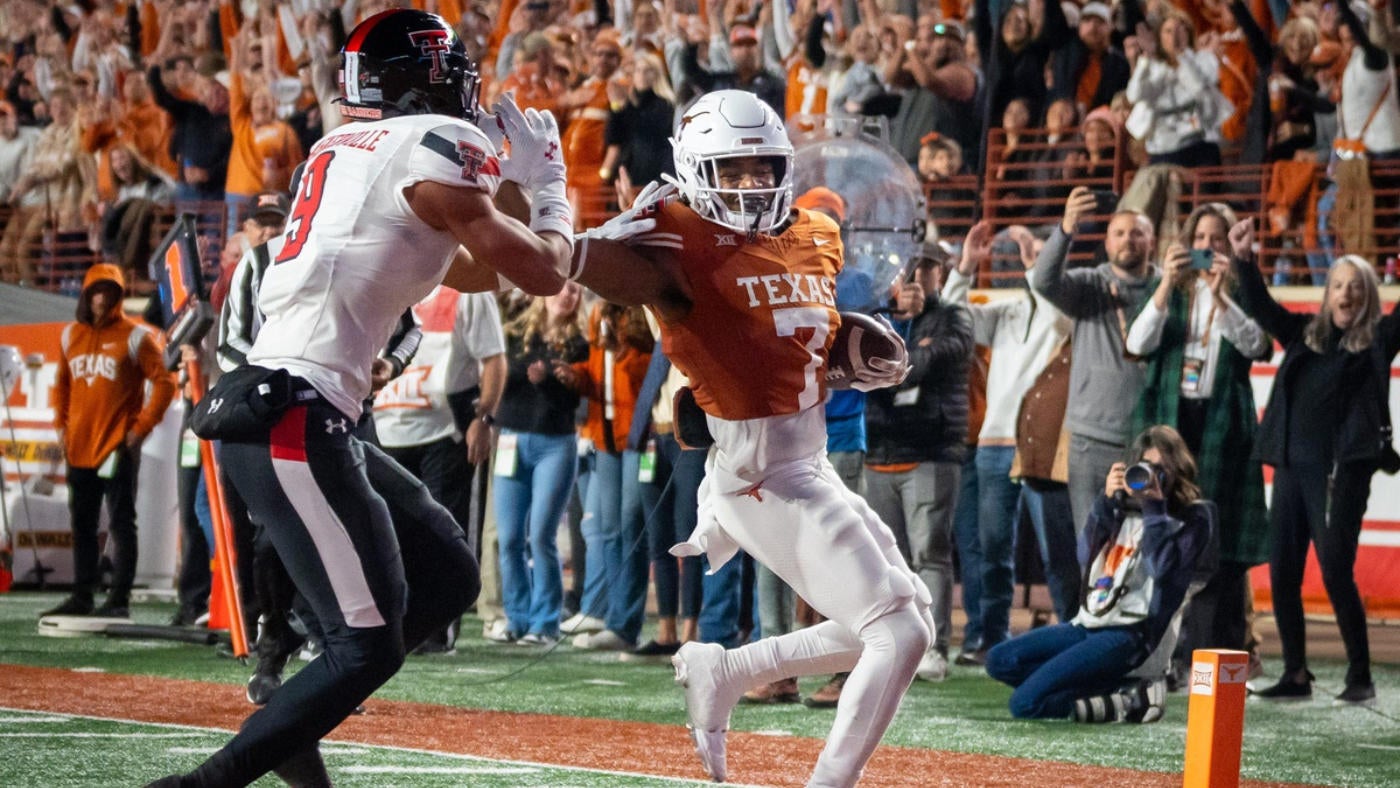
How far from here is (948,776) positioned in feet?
18.4

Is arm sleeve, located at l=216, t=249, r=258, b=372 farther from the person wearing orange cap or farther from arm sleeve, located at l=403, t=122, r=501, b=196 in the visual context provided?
arm sleeve, located at l=403, t=122, r=501, b=196

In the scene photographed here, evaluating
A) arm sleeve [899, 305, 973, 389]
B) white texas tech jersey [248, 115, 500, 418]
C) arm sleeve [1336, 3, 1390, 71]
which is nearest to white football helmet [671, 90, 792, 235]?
white texas tech jersey [248, 115, 500, 418]

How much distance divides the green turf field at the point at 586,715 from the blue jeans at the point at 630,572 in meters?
0.22

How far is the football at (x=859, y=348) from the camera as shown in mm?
4891

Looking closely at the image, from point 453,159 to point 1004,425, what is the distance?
19.0ft

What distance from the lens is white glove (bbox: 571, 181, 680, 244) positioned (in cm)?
459

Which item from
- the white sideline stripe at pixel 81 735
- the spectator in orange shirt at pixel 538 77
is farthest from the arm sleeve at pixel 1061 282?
the spectator in orange shirt at pixel 538 77

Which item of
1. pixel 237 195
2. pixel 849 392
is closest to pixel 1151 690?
pixel 849 392

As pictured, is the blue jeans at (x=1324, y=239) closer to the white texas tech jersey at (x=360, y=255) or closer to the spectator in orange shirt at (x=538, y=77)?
the spectator in orange shirt at (x=538, y=77)

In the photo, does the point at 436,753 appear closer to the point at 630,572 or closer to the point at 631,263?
the point at 631,263

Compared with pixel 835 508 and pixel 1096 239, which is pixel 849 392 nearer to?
pixel 835 508

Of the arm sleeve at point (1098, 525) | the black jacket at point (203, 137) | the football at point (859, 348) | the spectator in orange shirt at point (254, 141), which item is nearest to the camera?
the football at point (859, 348)

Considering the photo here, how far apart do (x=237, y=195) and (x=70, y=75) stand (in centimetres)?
345

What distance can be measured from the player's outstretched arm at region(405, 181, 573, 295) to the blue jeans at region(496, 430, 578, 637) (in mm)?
5271
